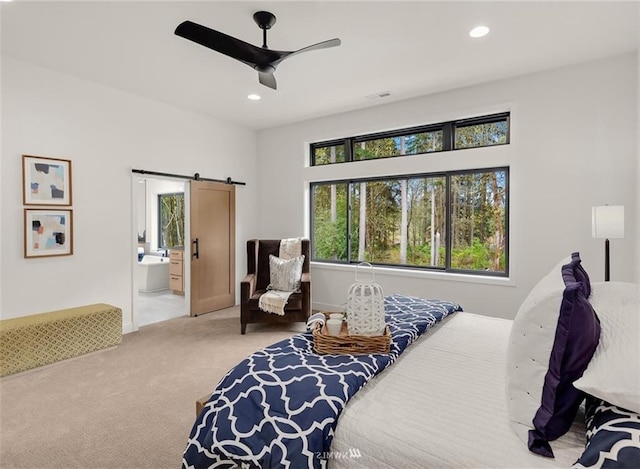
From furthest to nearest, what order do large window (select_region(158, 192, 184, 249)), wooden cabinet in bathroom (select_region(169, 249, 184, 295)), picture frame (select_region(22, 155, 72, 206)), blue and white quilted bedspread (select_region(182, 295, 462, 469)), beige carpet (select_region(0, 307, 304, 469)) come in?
large window (select_region(158, 192, 184, 249)), wooden cabinet in bathroom (select_region(169, 249, 184, 295)), picture frame (select_region(22, 155, 72, 206)), beige carpet (select_region(0, 307, 304, 469)), blue and white quilted bedspread (select_region(182, 295, 462, 469))

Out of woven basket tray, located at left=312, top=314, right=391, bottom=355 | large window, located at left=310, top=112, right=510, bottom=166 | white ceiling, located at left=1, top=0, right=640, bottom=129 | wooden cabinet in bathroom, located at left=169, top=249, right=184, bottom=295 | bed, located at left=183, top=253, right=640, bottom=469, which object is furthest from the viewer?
wooden cabinet in bathroom, located at left=169, top=249, right=184, bottom=295

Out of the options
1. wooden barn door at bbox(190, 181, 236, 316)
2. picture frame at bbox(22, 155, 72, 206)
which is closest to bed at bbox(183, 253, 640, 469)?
picture frame at bbox(22, 155, 72, 206)

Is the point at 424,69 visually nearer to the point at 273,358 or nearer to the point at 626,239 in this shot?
the point at 626,239

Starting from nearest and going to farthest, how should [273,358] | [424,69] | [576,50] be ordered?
[273,358]
[576,50]
[424,69]

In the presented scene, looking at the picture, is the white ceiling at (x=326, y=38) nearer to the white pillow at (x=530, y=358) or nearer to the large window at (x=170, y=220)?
the white pillow at (x=530, y=358)

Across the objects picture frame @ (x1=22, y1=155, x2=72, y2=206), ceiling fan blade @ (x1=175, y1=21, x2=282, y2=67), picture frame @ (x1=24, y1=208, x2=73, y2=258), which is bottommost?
picture frame @ (x1=24, y1=208, x2=73, y2=258)

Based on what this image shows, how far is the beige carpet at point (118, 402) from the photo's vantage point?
1.94 m

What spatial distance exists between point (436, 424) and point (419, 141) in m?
3.80

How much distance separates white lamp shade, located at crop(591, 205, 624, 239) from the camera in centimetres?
261

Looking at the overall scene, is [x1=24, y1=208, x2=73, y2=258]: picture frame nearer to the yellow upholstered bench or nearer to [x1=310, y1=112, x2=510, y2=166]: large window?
the yellow upholstered bench

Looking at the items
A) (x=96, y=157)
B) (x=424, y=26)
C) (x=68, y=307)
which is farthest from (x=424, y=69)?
(x=68, y=307)

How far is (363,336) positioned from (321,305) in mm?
3507

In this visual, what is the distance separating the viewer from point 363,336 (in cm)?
163

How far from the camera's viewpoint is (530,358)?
3.62 ft
